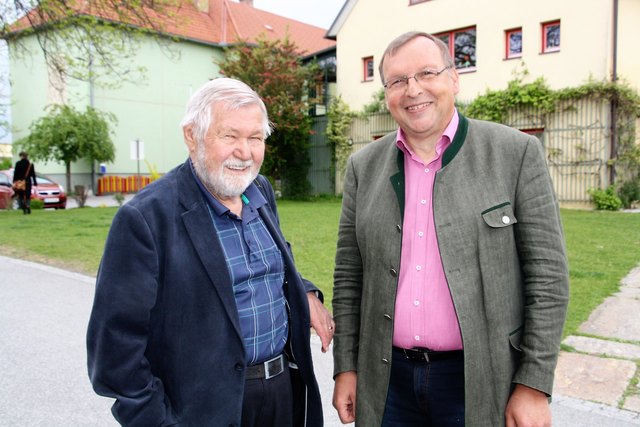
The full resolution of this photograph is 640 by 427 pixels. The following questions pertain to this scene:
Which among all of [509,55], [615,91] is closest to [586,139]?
[615,91]

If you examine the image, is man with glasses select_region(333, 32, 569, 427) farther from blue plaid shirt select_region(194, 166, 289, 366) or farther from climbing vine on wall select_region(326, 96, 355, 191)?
climbing vine on wall select_region(326, 96, 355, 191)

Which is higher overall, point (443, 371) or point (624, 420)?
point (443, 371)

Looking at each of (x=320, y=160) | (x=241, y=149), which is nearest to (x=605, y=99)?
(x=320, y=160)

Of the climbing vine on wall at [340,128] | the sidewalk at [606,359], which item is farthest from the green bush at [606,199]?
the sidewalk at [606,359]

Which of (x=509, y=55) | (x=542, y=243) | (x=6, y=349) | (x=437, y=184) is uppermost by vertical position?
(x=509, y=55)

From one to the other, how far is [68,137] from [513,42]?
18.9 meters

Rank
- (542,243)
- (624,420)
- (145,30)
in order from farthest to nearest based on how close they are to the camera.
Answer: (145,30) → (624,420) → (542,243)

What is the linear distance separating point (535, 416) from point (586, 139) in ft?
54.0

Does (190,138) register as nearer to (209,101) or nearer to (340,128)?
(209,101)

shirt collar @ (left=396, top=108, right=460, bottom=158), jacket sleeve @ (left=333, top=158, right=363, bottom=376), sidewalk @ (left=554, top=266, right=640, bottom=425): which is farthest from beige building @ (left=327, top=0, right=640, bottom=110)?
jacket sleeve @ (left=333, top=158, right=363, bottom=376)

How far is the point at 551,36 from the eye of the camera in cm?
1706

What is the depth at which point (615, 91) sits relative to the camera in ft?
50.6

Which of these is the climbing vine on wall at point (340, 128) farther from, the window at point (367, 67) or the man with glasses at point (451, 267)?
the man with glasses at point (451, 267)

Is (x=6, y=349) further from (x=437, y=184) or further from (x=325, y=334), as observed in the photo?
(x=437, y=184)
